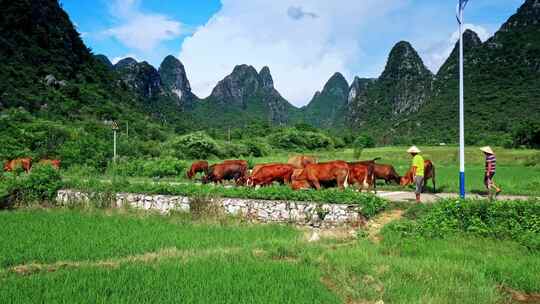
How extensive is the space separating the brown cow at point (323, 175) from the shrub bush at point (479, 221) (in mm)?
3390

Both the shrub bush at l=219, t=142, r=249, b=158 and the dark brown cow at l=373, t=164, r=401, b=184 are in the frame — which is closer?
the dark brown cow at l=373, t=164, r=401, b=184

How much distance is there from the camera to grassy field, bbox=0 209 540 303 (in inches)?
215

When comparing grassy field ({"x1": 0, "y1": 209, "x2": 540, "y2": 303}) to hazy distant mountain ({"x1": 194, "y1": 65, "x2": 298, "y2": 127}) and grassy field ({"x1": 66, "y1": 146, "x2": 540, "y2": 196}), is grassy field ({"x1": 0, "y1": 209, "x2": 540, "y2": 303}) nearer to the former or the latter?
grassy field ({"x1": 66, "y1": 146, "x2": 540, "y2": 196})

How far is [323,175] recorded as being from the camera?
1272cm

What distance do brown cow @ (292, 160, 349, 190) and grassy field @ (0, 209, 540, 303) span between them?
291 cm

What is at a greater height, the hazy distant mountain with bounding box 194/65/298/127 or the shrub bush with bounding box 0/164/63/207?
the hazy distant mountain with bounding box 194/65/298/127

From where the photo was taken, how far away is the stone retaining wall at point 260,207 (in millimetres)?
10492

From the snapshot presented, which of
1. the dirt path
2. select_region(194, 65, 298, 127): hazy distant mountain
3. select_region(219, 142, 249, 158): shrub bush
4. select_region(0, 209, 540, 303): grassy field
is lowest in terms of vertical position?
select_region(0, 209, 540, 303): grassy field

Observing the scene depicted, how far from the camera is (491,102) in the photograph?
214 ft

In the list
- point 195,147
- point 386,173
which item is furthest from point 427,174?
point 195,147

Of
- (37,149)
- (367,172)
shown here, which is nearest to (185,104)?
(37,149)

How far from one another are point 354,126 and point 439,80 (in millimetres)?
24895

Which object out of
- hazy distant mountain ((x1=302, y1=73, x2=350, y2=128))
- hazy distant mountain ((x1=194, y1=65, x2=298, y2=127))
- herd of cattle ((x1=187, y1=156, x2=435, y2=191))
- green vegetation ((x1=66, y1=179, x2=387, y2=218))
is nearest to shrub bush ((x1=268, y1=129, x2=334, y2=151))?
herd of cattle ((x1=187, y1=156, x2=435, y2=191))

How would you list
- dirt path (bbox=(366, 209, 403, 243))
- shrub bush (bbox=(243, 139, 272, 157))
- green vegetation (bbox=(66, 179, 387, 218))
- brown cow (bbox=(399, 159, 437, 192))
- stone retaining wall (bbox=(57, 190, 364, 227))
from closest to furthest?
dirt path (bbox=(366, 209, 403, 243)), green vegetation (bbox=(66, 179, 387, 218)), stone retaining wall (bbox=(57, 190, 364, 227)), brown cow (bbox=(399, 159, 437, 192)), shrub bush (bbox=(243, 139, 272, 157))
